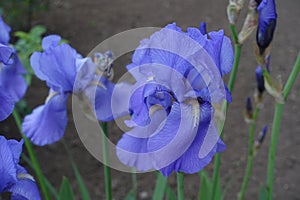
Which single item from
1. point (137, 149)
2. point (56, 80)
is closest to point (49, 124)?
point (56, 80)

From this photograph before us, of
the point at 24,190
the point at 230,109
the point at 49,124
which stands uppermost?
the point at 24,190

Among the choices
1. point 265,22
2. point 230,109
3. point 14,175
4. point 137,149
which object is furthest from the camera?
point 230,109

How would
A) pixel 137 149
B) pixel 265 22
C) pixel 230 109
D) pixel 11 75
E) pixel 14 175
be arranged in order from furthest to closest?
pixel 230 109
pixel 11 75
pixel 265 22
pixel 137 149
pixel 14 175

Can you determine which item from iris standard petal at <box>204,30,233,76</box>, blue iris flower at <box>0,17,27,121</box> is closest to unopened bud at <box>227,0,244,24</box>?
iris standard petal at <box>204,30,233,76</box>

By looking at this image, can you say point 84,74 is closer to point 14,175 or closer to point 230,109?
point 14,175

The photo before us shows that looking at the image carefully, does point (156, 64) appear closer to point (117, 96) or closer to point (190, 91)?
point (190, 91)

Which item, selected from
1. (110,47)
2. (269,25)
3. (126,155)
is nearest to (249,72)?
(110,47)

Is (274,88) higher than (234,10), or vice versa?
(234,10)

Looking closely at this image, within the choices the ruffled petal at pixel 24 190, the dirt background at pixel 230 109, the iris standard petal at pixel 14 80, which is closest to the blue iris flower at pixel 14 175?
the ruffled petal at pixel 24 190
